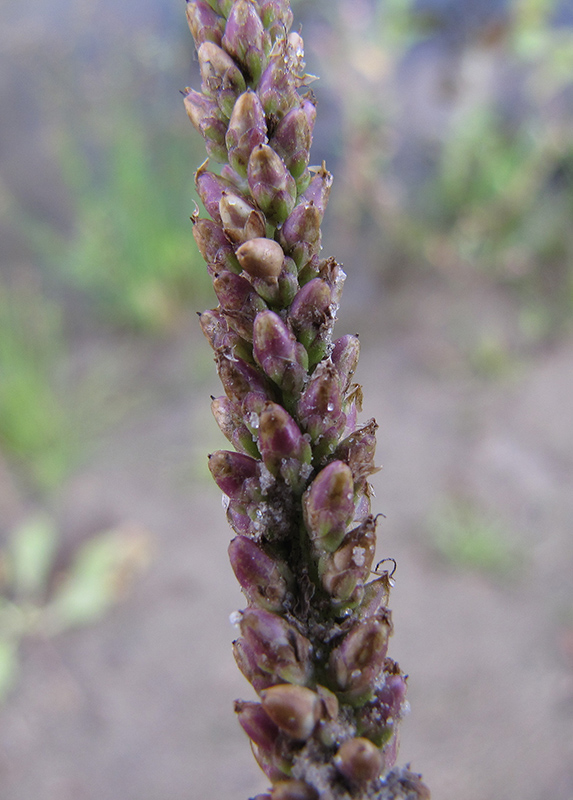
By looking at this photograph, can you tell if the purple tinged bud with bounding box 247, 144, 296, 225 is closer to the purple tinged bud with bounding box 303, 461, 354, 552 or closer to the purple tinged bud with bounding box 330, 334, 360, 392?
the purple tinged bud with bounding box 330, 334, 360, 392

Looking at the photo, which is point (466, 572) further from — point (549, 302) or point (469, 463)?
point (549, 302)

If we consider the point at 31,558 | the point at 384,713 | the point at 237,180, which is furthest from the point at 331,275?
the point at 31,558

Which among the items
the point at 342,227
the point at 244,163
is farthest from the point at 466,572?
the point at 342,227

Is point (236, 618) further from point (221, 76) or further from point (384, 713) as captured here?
point (221, 76)

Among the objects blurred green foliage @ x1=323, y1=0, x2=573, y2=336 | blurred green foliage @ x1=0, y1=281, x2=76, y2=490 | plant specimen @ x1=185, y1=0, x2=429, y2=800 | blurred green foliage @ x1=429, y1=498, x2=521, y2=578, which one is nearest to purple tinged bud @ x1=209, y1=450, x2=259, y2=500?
plant specimen @ x1=185, y1=0, x2=429, y2=800

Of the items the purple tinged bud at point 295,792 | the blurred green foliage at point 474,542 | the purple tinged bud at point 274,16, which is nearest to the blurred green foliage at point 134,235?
the blurred green foliage at point 474,542

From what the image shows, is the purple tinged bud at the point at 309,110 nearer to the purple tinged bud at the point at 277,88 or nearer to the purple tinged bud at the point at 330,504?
the purple tinged bud at the point at 277,88

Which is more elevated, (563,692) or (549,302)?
(549,302)

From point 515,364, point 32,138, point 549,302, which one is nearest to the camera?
point 515,364
